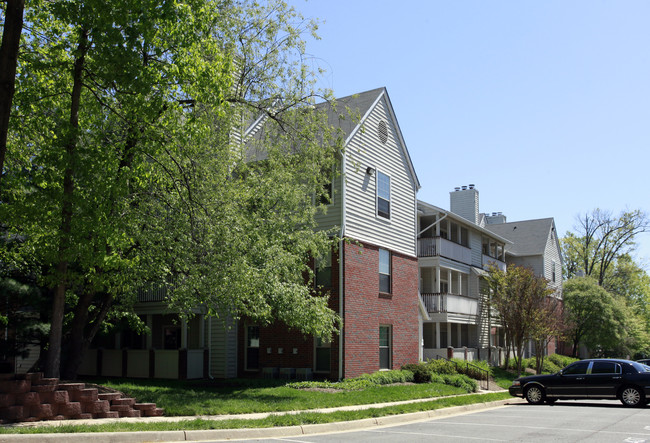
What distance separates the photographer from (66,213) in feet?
39.0

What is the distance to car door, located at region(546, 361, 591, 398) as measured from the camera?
19.4 meters

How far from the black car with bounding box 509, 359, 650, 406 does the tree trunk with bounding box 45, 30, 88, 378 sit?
47.1 ft

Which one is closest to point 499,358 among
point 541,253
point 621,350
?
point 541,253

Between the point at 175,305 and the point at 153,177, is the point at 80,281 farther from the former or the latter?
the point at 175,305

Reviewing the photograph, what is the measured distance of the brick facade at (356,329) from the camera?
2142 centimetres

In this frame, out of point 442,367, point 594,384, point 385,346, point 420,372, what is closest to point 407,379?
point 420,372

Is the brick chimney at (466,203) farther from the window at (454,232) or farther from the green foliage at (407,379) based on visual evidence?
the green foliage at (407,379)

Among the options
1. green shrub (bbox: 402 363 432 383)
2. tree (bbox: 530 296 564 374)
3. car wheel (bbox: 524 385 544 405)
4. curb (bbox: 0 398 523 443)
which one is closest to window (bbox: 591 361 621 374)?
car wheel (bbox: 524 385 544 405)

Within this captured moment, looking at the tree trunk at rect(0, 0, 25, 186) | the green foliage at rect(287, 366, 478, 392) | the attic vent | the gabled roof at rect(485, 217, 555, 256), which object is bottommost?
the green foliage at rect(287, 366, 478, 392)

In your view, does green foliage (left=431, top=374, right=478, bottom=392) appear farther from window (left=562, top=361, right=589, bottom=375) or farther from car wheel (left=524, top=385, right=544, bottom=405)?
Result: window (left=562, top=361, right=589, bottom=375)

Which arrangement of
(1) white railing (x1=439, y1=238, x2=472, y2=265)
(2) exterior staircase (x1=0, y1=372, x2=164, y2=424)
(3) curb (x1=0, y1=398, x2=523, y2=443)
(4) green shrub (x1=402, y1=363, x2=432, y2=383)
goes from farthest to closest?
(1) white railing (x1=439, y1=238, x2=472, y2=265) → (4) green shrub (x1=402, y1=363, x2=432, y2=383) → (2) exterior staircase (x1=0, y1=372, x2=164, y2=424) → (3) curb (x1=0, y1=398, x2=523, y2=443)

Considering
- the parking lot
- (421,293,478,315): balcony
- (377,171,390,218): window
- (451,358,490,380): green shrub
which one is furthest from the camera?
(421,293,478,315): balcony

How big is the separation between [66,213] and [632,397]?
1658 centimetres

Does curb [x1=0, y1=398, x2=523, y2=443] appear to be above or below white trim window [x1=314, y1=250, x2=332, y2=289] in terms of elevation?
below
